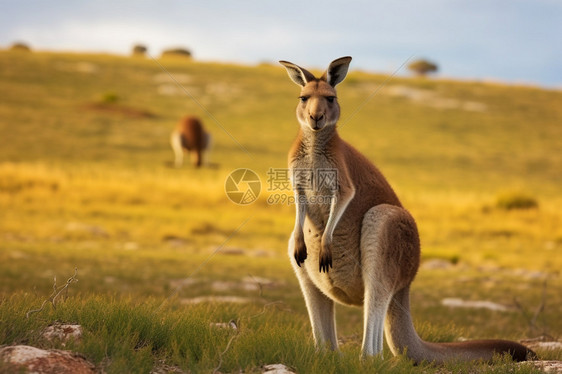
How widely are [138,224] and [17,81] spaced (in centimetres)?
3767

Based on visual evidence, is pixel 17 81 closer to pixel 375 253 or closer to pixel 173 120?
pixel 173 120

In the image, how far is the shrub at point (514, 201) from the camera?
2611 centimetres

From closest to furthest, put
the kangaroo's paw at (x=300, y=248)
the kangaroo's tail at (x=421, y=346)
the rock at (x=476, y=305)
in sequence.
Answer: the kangaroo's paw at (x=300, y=248)
the kangaroo's tail at (x=421, y=346)
the rock at (x=476, y=305)

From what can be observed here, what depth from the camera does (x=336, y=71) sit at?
532 centimetres

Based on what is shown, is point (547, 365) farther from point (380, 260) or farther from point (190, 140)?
point (190, 140)

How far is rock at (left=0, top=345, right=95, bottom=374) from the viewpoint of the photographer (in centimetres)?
418

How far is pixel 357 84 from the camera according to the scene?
63406 mm

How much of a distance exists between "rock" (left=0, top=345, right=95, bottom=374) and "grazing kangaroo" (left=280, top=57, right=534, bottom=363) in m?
1.92

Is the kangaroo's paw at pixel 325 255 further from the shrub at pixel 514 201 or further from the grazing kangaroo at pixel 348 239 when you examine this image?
the shrub at pixel 514 201

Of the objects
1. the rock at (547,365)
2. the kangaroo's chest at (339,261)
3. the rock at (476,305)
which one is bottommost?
the rock at (476,305)

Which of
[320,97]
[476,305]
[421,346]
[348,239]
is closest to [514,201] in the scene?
[476,305]

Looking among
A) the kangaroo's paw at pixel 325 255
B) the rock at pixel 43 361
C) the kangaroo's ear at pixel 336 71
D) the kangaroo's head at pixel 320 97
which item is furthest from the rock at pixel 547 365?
the rock at pixel 43 361

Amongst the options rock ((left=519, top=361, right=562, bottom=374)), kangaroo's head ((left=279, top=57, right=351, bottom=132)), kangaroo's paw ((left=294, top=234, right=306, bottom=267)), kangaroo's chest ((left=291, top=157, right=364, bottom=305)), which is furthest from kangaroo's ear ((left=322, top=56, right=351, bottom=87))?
rock ((left=519, top=361, right=562, bottom=374))

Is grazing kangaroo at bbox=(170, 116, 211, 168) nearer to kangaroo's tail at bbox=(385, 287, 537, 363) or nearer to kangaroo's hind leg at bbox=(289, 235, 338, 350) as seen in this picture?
kangaroo's hind leg at bbox=(289, 235, 338, 350)
